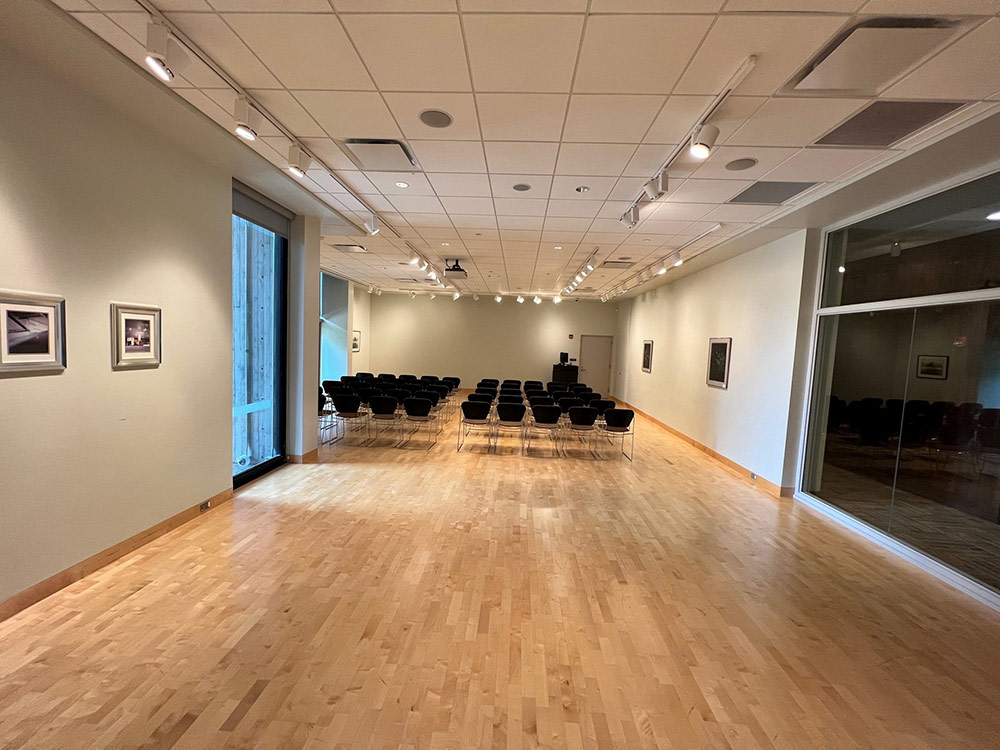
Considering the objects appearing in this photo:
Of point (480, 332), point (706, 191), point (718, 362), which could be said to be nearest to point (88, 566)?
point (706, 191)

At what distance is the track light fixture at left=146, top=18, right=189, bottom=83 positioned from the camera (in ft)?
8.30

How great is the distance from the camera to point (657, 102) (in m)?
3.14

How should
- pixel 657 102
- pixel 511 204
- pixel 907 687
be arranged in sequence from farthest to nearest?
pixel 511 204 < pixel 657 102 < pixel 907 687

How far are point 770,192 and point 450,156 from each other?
11.4 ft

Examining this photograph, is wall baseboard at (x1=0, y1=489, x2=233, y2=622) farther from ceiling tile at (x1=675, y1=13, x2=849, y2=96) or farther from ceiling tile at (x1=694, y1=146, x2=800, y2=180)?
ceiling tile at (x1=694, y1=146, x2=800, y2=180)

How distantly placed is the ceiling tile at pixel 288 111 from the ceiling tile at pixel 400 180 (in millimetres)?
947

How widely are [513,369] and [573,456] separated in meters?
→ 9.09

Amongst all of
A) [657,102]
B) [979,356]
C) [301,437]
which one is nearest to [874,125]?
[657,102]

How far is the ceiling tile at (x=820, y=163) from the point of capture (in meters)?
3.79

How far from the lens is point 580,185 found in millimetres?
4812

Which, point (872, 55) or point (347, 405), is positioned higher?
point (872, 55)

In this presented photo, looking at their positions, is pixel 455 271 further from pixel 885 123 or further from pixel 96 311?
pixel 885 123

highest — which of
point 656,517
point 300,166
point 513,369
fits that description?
point 300,166

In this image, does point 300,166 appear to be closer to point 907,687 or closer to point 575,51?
point 575,51
